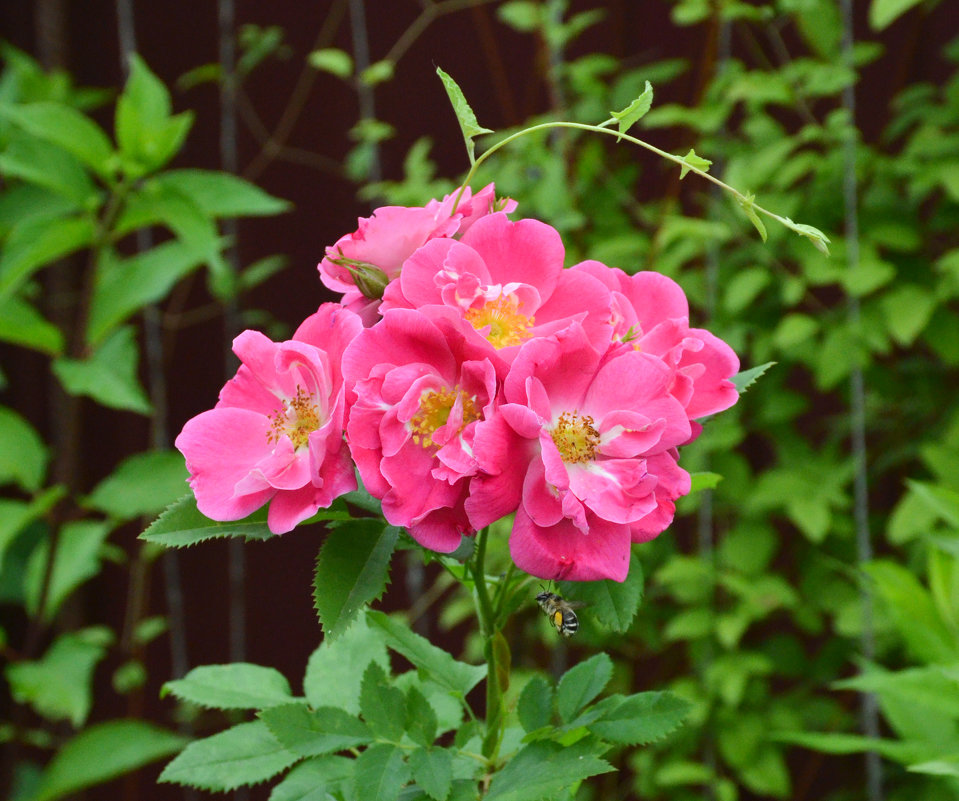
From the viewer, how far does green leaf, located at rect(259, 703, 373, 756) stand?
0.58 metres

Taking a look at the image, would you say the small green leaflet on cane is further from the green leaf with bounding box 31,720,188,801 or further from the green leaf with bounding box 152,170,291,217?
the green leaf with bounding box 31,720,188,801

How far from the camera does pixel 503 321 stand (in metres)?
0.53

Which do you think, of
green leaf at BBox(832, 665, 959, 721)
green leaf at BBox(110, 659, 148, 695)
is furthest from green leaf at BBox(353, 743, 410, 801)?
green leaf at BBox(110, 659, 148, 695)

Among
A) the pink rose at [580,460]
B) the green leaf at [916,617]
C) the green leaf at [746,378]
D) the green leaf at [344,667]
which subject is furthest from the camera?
the green leaf at [916,617]

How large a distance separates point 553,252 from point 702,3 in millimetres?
1095

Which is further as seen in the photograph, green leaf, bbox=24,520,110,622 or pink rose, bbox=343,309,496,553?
green leaf, bbox=24,520,110,622

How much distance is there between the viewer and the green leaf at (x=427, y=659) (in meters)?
0.64

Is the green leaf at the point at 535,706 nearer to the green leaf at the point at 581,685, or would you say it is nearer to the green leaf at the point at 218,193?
the green leaf at the point at 581,685

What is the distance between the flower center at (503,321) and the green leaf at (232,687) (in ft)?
1.05

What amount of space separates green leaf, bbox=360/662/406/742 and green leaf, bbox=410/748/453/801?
24 mm

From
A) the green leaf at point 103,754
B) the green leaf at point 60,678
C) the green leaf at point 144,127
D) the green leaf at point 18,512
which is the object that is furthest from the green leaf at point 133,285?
the green leaf at point 103,754

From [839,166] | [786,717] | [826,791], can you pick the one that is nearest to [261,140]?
[839,166]

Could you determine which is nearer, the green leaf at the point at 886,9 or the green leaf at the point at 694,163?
the green leaf at the point at 694,163

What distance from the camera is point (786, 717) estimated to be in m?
1.49
